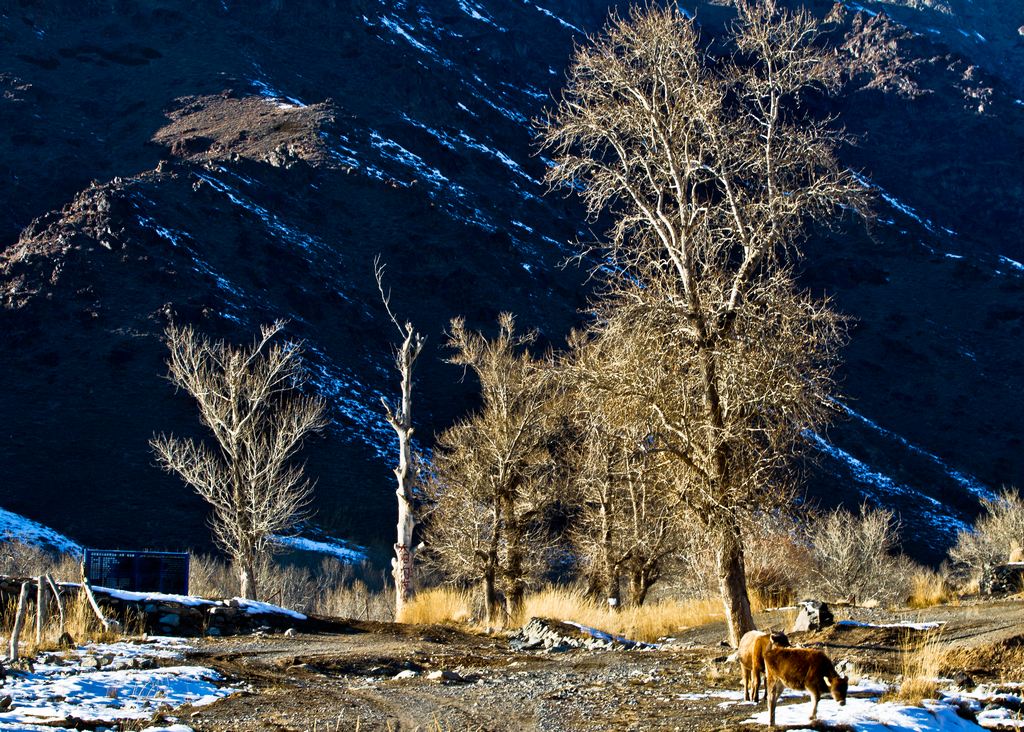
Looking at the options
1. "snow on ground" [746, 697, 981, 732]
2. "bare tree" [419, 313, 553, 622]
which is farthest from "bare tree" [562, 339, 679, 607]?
"snow on ground" [746, 697, 981, 732]

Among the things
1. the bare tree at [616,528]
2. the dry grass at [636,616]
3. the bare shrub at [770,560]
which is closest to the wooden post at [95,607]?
the dry grass at [636,616]

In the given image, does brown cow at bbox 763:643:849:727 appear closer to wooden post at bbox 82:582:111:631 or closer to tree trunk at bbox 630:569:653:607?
wooden post at bbox 82:582:111:631

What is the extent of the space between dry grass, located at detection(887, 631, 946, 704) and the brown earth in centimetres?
14

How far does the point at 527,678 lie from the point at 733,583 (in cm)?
250

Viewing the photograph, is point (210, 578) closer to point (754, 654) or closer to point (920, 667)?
point (920, 667)

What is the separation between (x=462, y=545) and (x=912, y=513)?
197 ft

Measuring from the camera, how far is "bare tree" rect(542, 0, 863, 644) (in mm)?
11508

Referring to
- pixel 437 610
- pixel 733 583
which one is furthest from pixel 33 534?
pixel 733 583

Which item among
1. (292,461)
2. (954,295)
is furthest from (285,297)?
(954,295)

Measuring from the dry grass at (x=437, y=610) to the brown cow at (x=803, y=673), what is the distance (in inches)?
557

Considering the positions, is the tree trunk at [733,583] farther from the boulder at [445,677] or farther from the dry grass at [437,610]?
the dry grass at [437,610]

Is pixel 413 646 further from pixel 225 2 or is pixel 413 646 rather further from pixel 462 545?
pixel 225 2

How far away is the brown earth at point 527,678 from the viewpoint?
814cm

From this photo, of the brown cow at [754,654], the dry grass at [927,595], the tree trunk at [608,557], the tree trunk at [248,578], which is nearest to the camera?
the brown cow at [754,654]
